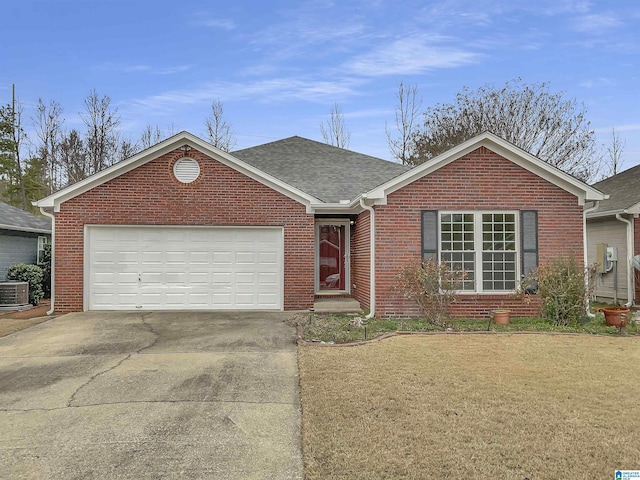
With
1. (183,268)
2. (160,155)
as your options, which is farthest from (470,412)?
(160,155)

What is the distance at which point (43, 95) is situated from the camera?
87.8ft

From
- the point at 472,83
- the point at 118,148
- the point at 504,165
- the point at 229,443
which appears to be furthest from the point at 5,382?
the point at 472,83

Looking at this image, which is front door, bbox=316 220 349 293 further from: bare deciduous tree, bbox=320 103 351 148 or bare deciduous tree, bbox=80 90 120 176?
bare deciduous tree, bbox=80 90 120 176

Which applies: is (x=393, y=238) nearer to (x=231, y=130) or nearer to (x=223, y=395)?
(x=223, y=395)

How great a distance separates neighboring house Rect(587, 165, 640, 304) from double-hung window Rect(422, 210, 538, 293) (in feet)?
6.86

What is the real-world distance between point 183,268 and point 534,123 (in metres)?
22.8

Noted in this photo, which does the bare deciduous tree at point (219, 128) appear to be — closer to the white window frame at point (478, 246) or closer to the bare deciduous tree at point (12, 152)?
the bare deciduous tree at point (12, 152)

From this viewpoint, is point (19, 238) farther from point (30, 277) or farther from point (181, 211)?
point (181, 211)

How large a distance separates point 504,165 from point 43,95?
2677 centimetres

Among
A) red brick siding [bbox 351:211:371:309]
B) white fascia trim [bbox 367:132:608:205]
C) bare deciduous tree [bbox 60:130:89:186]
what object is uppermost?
bare deciduous tree [bbox 60:130:89:186]

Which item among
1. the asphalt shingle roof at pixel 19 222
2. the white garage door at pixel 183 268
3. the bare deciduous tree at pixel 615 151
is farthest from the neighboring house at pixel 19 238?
the bare deciduous tree at pixel 615 151

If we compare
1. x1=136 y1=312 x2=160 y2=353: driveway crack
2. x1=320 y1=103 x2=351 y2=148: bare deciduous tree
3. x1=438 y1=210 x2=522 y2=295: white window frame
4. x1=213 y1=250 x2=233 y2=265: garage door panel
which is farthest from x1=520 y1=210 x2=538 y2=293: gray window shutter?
x1=320 y1=103 x2=351 y2=148: bare deciduous tree

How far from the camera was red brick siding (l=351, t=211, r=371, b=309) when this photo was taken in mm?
11094

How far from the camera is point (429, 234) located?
1038cm
